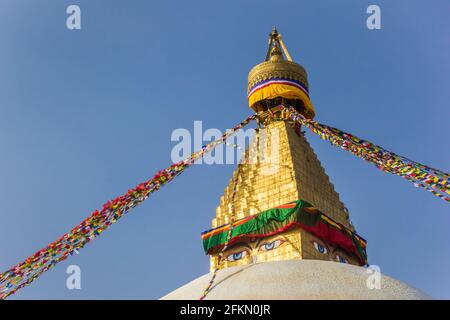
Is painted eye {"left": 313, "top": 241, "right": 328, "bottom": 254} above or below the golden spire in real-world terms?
below

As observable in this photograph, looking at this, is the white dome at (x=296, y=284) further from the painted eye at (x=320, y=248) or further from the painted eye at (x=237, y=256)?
the painted eye at (x=237, y=256)

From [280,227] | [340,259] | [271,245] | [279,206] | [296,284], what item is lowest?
[296,284]

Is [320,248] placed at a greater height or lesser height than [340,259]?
greater

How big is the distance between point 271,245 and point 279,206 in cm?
101

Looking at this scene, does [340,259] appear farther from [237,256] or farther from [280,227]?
[237,256]

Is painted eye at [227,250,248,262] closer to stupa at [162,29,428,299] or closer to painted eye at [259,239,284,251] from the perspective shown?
stupa at [162,29,428,299]

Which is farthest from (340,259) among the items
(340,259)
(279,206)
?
(279,206)

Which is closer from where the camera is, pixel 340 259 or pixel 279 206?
pixel 279 206

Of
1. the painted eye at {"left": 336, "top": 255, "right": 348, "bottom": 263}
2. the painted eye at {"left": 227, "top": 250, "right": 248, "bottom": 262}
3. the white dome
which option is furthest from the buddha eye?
the white dome

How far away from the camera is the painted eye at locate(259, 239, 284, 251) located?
13906 millimetres

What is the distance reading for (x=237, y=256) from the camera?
1443cm

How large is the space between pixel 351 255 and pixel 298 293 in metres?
5.78

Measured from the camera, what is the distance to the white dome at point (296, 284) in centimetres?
993
